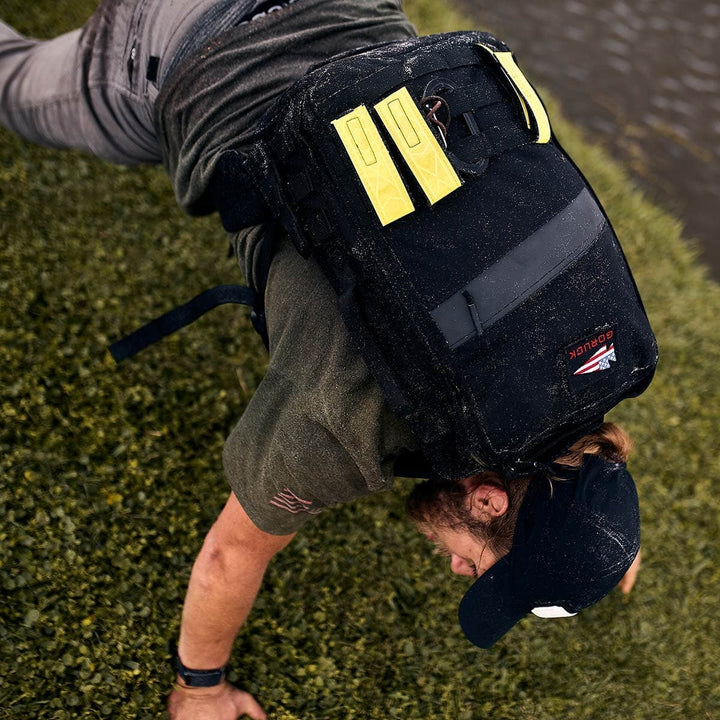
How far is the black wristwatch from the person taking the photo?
2.82m

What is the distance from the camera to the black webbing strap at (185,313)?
261cm

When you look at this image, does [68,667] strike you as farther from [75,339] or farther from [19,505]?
[75,339]

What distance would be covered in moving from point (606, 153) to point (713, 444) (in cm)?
288

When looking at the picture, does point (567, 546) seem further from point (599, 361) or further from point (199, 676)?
point (199, 676)

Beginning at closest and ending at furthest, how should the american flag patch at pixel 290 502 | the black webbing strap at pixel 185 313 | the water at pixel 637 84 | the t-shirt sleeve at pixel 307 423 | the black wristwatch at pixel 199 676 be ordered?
1. the t-shirt sleeve at pixel 307 423
2. the american flag patch at pixel 290 502
3. the black webbing strap at pixel 185 313
4. the black wristwatch at pixel 199 676
5. the water at pixel 637 84

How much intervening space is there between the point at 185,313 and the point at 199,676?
4.11 feet

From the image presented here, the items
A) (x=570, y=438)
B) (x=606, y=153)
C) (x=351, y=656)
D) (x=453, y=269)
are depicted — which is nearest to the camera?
(x=453, y=269)

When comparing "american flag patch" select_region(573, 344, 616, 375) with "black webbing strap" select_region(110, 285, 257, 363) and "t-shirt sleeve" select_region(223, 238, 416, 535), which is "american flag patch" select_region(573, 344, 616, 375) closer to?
"t-shirt sleeve" select_region(223, 238, 416, 535)

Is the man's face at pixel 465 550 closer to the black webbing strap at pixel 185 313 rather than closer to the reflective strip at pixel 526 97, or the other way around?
the black webbing strap at pixel 185 313

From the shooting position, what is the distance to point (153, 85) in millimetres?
2680

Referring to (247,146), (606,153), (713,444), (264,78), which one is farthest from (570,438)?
(606,153)

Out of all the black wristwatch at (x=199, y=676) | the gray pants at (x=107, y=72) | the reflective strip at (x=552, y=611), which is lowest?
the black wristwatch at (x=199, y=676)

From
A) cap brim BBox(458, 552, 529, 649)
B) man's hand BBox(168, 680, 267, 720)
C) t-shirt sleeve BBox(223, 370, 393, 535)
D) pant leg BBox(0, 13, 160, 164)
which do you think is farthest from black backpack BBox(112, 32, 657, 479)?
man's hand BBox(168, 680, 267, 720)

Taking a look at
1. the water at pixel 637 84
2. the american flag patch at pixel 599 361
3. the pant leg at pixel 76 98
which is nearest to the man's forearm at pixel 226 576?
the american flag patch at pixel 599 361
